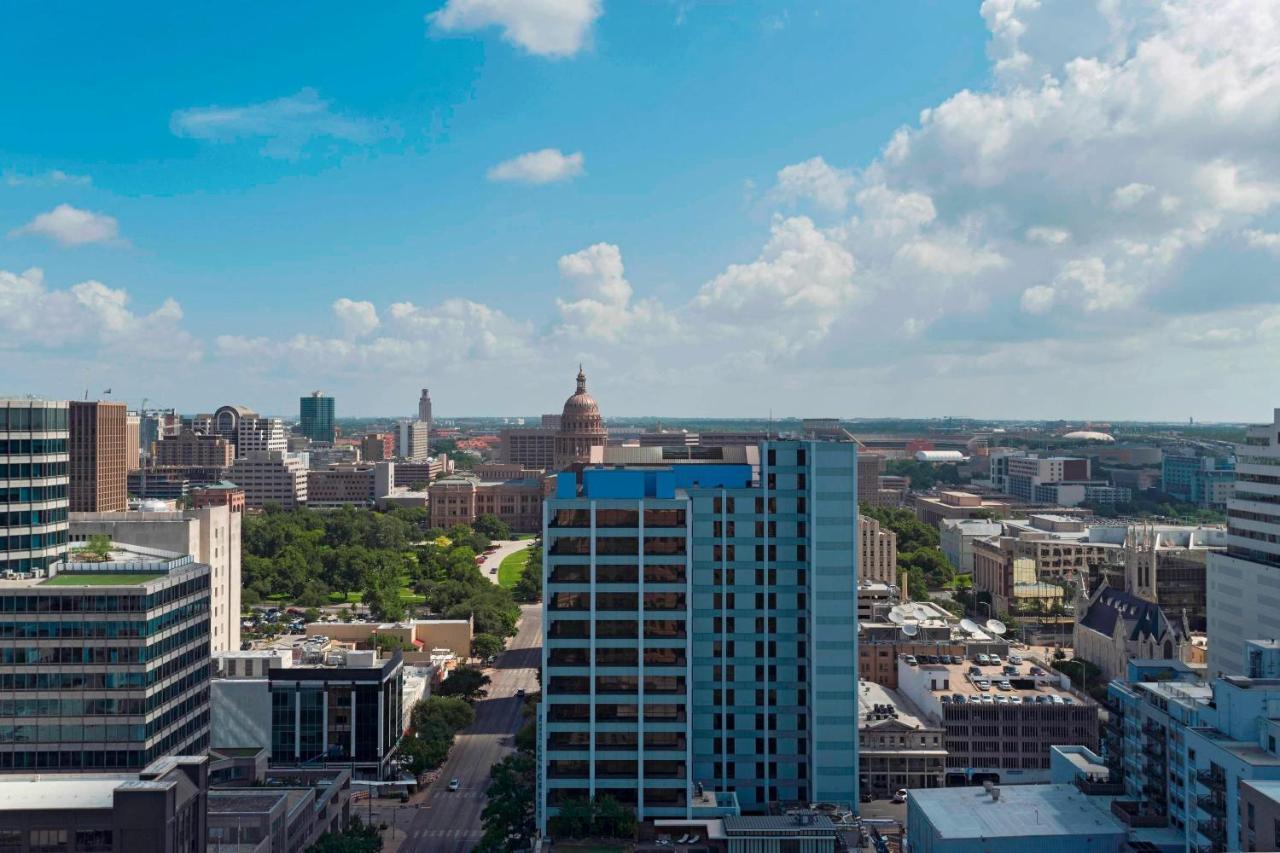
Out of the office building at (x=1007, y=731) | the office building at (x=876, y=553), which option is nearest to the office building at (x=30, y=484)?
the office building at (x=1007, y=731)

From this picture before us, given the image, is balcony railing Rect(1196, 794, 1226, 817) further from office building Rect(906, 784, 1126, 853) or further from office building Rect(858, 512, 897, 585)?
office building Rect(858, 512, 897, 585)

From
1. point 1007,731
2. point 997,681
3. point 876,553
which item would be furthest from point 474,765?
point 876,553

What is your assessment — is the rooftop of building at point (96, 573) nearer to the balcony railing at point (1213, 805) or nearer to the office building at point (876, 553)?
the balcony railing at point (1213, 805)

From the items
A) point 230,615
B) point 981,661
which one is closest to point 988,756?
point 981,661

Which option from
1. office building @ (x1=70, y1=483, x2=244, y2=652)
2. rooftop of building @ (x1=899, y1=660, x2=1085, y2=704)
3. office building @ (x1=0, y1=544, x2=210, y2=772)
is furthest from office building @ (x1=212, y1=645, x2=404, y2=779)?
rooftop of building @ (x1=899, y1=660, x2=1085, y2=704)

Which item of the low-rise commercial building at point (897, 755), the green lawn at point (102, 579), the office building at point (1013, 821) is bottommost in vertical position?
the low-rise commercial building at point (897, 755)

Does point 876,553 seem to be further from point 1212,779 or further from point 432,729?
point 1212,779

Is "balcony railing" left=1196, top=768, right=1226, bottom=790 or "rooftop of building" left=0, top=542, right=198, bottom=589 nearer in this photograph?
"balcony railing" left=1196, top=768, right=1226, bottom=790
